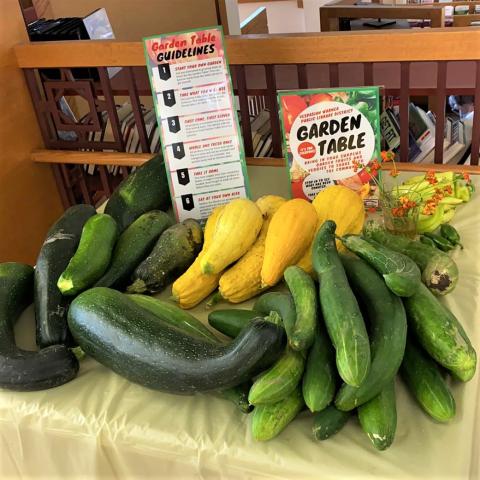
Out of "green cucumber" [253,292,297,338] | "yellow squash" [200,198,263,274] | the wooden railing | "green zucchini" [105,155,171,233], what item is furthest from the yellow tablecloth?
the wooden railing

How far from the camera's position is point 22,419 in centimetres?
80

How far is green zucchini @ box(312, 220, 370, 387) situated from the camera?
63cm

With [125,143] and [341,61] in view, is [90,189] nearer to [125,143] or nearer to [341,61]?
[125,143]

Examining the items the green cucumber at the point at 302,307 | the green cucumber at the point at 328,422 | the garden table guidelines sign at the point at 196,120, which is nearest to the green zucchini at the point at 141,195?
the garden table guidelines sign at the point at 196,120

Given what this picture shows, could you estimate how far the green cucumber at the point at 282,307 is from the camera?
A: 2.36 ft

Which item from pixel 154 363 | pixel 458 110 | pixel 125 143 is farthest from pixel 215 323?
pixel 458 110

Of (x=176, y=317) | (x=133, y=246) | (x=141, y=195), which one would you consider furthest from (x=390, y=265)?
(x=141, y=195)

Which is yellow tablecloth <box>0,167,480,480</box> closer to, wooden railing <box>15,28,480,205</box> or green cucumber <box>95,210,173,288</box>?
green cucumber <box>95,210,173,288</box>

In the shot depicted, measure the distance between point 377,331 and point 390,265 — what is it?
0.33 feet

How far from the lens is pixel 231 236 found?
92 cm

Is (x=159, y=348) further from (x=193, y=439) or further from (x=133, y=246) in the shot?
(x=133, y=246)

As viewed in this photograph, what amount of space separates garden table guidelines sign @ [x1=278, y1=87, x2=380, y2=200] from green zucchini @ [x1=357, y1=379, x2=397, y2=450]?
0.51m

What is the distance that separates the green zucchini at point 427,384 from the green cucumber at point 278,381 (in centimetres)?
14

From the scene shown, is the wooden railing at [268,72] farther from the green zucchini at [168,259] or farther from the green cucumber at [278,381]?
the green cucumber at [278,381]
